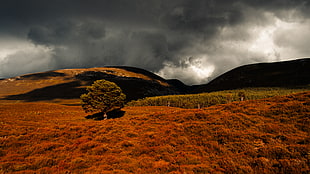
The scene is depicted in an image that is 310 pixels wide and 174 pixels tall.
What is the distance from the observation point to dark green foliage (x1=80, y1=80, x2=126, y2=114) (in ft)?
145

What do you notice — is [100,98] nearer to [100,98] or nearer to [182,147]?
[100,98]

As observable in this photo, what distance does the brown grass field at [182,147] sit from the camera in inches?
330

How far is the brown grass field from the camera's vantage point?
838 centimetres

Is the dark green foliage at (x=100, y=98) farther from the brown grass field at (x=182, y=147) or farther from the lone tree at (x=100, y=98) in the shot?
the brown grass field at (x=182, y=147)

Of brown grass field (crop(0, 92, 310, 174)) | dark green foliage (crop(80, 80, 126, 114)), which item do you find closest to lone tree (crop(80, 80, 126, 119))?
dark green foliage (crop(80, 80, 126, 114))

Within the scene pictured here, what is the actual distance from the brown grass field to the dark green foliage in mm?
28372

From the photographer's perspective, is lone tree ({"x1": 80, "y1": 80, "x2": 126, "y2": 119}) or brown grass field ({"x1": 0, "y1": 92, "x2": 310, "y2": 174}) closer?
brown grass field ({"x1": 0, "y1": 92, "x2": 310, "y2": 174})

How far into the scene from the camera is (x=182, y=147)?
11359 millimetres

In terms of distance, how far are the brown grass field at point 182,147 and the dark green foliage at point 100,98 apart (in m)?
28.4

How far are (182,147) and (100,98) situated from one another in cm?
3889

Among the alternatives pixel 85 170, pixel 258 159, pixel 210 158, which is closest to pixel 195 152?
pixel 210 158

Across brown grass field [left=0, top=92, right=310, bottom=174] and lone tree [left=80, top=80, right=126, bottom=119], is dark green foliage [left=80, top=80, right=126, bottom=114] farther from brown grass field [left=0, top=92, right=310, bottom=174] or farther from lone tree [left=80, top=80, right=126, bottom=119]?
brown grass field [left=0, top=92, right=310, bottom=174]

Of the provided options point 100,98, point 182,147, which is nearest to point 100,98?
point 100,98

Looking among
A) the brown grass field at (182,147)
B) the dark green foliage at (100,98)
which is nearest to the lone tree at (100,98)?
the dark green foliage at (100,98)
